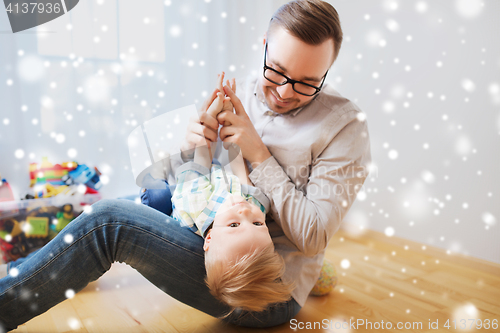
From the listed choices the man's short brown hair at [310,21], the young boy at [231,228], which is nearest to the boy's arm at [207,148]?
the young boy at [231,228]

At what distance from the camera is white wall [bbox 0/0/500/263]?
6.09 ft

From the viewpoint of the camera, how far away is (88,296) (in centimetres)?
149

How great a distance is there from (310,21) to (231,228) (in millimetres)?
610

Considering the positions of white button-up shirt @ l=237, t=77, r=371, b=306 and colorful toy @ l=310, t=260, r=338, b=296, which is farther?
colorful toy @ l=310, t=260, r=338, b=296

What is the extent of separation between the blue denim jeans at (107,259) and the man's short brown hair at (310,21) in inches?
25.9

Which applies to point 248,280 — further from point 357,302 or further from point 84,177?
point 84,177

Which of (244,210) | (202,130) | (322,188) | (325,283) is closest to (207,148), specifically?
(202,130)

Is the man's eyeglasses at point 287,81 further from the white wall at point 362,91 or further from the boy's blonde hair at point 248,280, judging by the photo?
the white wall at point 362,91

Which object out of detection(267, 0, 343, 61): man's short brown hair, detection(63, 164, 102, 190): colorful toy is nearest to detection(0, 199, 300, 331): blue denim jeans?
detection(267, 0, 343, 61): man's short brown hair

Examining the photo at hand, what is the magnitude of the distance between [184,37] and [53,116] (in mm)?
908

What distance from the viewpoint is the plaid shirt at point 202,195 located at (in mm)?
1115

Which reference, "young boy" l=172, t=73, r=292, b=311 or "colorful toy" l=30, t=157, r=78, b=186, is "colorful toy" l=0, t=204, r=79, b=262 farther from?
"young boy" l=172, t=73, r=292, b=311

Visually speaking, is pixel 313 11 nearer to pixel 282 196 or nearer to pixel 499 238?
pixel 282 196

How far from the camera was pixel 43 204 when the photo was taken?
168cm
